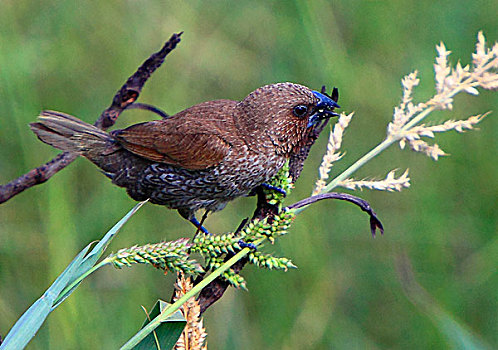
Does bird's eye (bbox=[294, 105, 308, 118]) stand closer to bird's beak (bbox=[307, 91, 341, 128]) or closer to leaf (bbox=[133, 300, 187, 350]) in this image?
bird's beak (bbox=[307, 91, 341, 128])

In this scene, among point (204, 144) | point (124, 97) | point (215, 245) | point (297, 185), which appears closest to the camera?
point (215, 245)

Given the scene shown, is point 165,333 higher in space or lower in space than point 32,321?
higher

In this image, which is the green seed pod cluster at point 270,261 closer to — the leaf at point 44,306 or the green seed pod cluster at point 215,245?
the green seed pod cluster at point 215,245

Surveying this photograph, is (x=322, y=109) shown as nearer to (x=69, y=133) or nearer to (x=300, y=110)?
(x=300, y=110)

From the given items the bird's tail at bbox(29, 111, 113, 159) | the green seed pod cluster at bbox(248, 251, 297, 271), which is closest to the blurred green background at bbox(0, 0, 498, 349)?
the bird's tail at bbox(29, 111, 113, 159)

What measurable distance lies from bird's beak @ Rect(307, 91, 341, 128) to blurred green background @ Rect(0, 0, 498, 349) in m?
1.03

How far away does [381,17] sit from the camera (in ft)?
13.4

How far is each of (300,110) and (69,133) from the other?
0.88m

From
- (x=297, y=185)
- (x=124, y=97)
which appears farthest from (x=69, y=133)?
(x=297, y=185)

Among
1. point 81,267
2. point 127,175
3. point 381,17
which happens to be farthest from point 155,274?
point 81,267

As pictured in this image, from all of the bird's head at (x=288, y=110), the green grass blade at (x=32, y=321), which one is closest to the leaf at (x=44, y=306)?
the green grass blade at (x=32, y=321)

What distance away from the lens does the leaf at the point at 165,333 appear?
1.48m

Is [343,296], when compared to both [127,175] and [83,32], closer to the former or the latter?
[127,175]

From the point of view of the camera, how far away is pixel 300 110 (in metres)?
2.26
